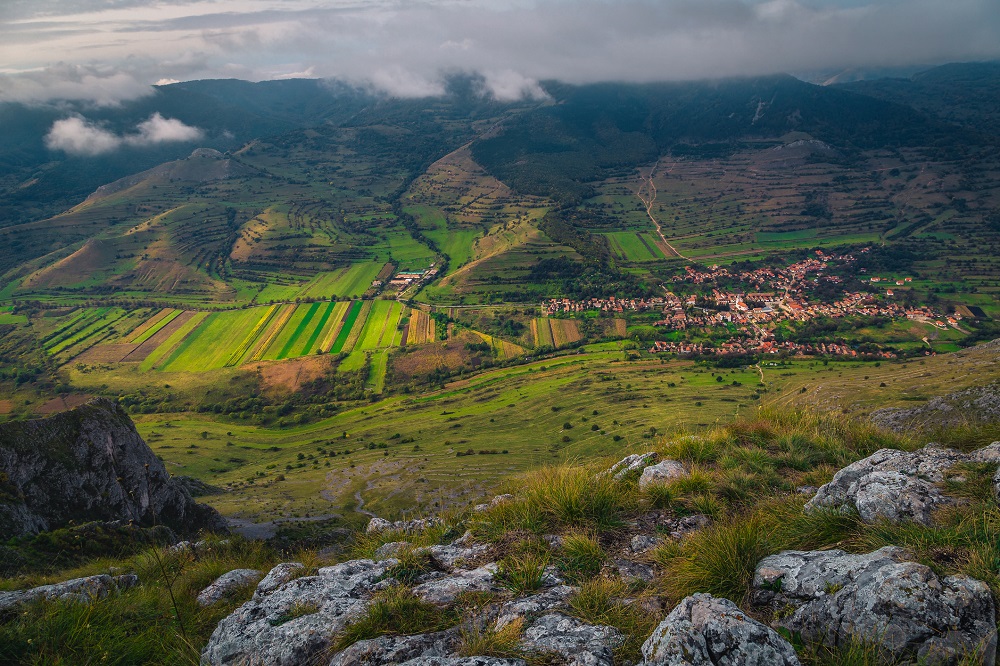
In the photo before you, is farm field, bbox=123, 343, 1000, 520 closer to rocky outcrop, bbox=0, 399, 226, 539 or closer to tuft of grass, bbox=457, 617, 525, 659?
rocky outcrop, bbox=0, 399, 226, 539

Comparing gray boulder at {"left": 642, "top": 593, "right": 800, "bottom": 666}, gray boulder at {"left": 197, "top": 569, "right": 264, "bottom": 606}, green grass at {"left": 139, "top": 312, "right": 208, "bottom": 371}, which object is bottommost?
green grass at {"left": 139, "top": 312, "right": 208, "bottom": 371}

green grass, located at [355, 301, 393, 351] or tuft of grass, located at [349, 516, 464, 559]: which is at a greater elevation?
tuft of grass, located at [349, 516, 464, 559]

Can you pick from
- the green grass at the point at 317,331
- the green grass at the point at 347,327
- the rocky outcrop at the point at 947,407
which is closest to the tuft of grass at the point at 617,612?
the rocky outcrop at the point at 947,407

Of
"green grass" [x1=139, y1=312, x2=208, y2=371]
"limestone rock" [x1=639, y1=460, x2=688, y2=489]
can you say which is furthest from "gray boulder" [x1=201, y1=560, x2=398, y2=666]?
"green grass" [x1=139, y1=312, x2=208, y2=371]

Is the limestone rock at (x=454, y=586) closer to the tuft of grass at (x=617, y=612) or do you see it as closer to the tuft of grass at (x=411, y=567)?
the tuft of grass at (x=411, y=567)

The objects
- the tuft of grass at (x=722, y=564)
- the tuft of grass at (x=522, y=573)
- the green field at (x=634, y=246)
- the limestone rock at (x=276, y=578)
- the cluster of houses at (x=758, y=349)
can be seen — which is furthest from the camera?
the green field at (x=634, y=246)

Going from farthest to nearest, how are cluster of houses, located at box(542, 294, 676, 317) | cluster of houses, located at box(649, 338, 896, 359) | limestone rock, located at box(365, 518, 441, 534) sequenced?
cluster of houses, located at box(542, 294, 676, 317) < cluster of houses, located at box(649, 338, 896, 359) < limestone rock, located at box(365, 518, 441, 534)

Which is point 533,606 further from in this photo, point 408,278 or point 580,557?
point 408,278

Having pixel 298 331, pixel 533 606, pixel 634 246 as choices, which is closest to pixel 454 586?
pixel 533 606
